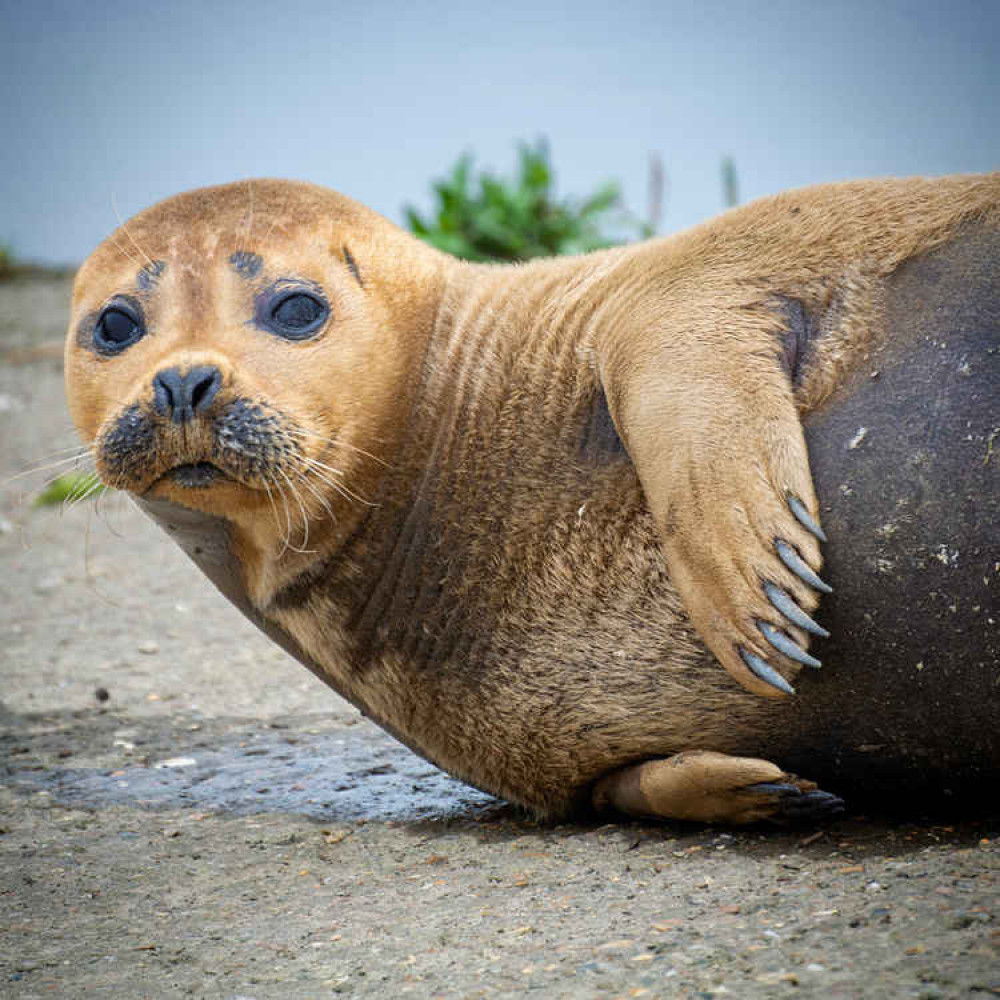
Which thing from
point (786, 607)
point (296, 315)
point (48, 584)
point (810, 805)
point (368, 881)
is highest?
point (296, 315)

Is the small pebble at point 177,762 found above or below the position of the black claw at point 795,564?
below

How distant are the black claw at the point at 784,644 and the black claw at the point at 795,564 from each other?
0.40ft

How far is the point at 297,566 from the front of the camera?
3.71 m

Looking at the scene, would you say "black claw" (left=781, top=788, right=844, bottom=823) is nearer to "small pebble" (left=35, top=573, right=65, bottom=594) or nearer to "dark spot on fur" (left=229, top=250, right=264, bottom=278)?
"dark spot on fur" (left=229, top=250, right=264, bottom=278)

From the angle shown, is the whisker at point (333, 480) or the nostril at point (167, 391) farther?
the whisker at point (333, 480)

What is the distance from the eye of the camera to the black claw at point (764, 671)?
9.33 ft

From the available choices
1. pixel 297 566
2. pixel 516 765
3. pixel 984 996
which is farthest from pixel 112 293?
pixel 984 996

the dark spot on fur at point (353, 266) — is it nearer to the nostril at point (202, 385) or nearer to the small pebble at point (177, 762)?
the nostril at point (202, 385)

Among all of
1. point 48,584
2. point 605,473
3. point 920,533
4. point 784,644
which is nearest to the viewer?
point 784,644

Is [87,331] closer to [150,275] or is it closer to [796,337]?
[150,275]

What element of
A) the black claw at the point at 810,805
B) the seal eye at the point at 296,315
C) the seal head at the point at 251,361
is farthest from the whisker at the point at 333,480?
the black claw at the point at 810,805

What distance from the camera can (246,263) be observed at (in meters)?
3.54

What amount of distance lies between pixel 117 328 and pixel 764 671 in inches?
73.9

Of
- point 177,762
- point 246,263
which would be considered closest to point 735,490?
point 246,263
